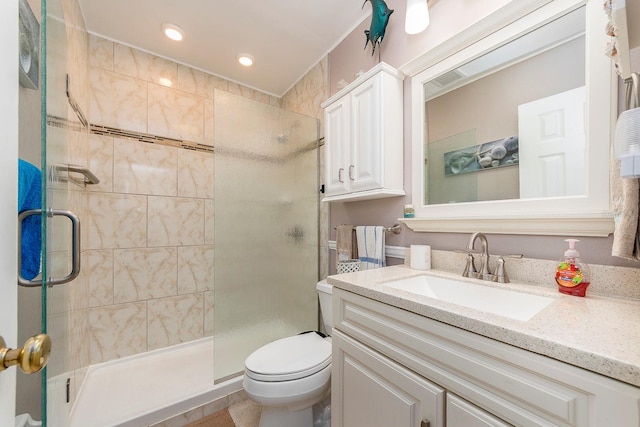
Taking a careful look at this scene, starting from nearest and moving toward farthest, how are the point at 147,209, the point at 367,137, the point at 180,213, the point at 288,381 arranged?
1. the point at 288,381
2. the point at 367,137
3. the point at 147,209
4. the point at 180,213

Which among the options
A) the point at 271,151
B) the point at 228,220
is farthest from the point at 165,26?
the point at 228,220

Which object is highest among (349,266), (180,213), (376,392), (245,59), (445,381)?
(245,59)

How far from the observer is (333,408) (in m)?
1.03

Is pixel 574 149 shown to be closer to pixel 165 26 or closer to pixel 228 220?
pixel 228 220

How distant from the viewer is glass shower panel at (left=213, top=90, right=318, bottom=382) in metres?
1.63

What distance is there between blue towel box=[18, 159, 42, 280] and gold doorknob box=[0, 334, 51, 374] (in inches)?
9.1

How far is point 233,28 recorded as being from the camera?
175 cm

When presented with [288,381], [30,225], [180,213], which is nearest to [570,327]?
[288,381]

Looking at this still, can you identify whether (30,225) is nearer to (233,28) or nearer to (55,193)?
(55,193)

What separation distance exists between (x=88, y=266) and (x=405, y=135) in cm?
233

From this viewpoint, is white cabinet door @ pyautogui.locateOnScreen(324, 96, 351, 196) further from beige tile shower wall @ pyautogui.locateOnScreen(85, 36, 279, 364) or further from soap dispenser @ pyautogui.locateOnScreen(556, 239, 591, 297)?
beige tile shower wall @ pyautogui.locateOnScreen(85, 36, 279, 364)

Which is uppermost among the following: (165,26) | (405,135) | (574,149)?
(165,26)

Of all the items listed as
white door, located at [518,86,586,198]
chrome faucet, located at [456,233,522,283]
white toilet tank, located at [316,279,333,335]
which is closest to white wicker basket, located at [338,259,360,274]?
white toilet tank, located at [316,279,333,335]

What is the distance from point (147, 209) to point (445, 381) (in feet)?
7.43
